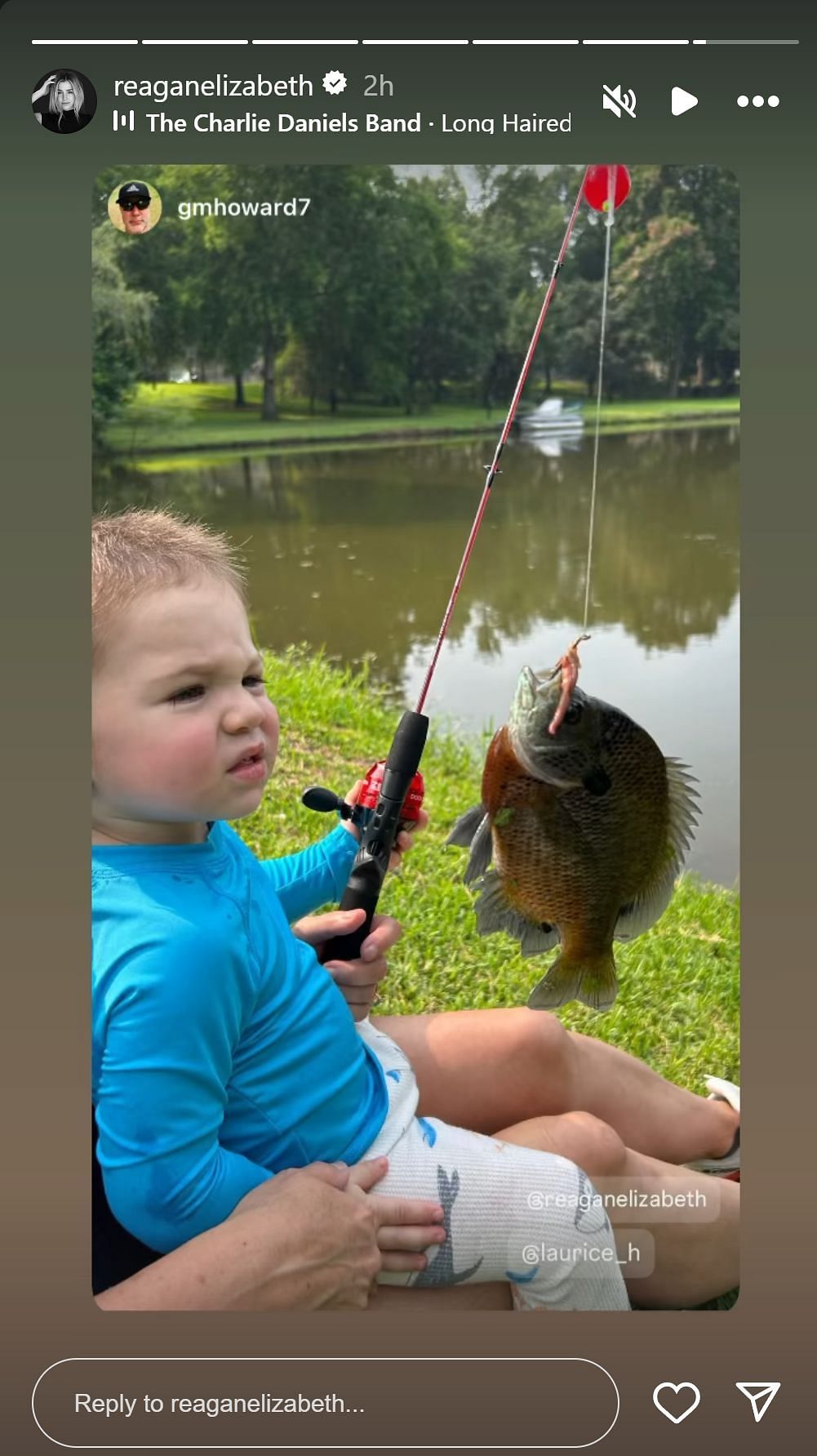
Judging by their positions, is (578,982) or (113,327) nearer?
(113,327)

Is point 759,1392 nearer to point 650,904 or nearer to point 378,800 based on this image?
point 650,904

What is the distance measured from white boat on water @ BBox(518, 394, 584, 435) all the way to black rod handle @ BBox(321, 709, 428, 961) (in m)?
0.41

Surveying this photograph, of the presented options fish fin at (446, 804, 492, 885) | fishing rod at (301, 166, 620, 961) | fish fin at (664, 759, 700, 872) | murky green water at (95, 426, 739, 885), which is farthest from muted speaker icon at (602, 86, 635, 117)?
fish fin at (446, 804, 492, 885)

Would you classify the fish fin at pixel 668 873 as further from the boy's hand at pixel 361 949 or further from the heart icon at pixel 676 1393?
the heart icon at pixel 676 1393

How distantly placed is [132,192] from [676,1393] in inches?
56.0

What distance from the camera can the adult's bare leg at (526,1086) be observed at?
5.89 feet

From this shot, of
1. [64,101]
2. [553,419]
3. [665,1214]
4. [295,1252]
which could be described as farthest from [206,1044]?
[64,101]

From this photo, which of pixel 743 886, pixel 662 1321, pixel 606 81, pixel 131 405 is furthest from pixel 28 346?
pixel 662 1321

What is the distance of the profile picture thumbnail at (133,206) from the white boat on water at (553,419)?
538mm

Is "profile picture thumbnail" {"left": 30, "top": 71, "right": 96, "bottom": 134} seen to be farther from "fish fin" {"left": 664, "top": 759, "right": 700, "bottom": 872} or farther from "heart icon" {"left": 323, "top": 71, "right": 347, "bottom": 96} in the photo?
"fish fin" {"left": 664, "top": 759, "right": 700, "bottom": 872}

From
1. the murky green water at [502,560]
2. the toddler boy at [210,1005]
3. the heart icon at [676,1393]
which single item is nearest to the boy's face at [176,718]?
the toddler boy at [210,1005]

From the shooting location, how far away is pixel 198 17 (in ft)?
4.33

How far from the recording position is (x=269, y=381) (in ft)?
5.41

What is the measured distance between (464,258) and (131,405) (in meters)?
0.47
